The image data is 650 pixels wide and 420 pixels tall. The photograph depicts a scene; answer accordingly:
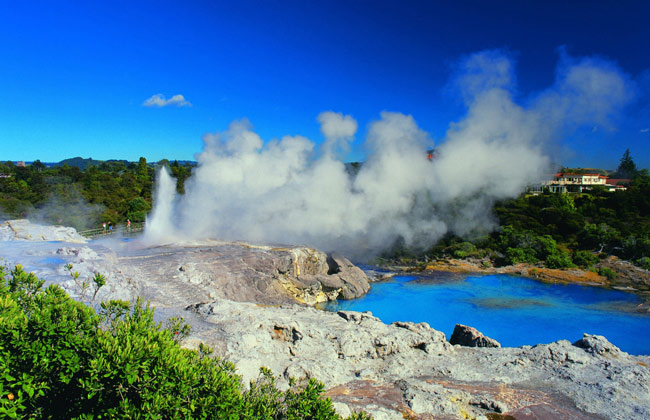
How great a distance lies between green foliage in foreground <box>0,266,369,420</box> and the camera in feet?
14.4

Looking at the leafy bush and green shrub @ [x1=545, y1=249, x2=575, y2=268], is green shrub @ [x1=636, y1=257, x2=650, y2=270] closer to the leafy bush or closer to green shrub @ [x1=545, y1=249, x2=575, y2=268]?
green shrub @ [x1=545, y1=249, x2=575, y2=268]

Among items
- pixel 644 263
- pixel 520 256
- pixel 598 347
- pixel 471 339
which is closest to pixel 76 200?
pixel 471 339

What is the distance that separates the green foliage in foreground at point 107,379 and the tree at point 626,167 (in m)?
86.0

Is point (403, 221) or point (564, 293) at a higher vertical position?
point (403, 221)

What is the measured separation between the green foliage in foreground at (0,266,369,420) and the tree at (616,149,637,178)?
8603 centimetres

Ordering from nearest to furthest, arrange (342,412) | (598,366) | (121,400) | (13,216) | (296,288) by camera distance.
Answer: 1. (121,400)
2. (342,412)
3. (598,366)
4. (296,288)
5. (13,216)

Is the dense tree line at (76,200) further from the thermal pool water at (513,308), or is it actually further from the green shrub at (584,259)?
the green shrub at (584,259)

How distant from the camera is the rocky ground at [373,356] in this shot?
8359mm

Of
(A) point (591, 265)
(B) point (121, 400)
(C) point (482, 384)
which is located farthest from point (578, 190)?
(B) point (121, 400)

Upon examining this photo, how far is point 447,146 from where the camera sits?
93.4 feet

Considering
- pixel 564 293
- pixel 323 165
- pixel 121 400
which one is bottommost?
pixel 564 293

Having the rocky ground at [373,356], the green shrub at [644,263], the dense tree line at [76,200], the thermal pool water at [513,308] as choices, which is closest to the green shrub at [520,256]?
the thermal pool water at [513,308]

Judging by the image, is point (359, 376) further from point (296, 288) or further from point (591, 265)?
point (591, 265)

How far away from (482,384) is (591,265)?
2245 centimetres
